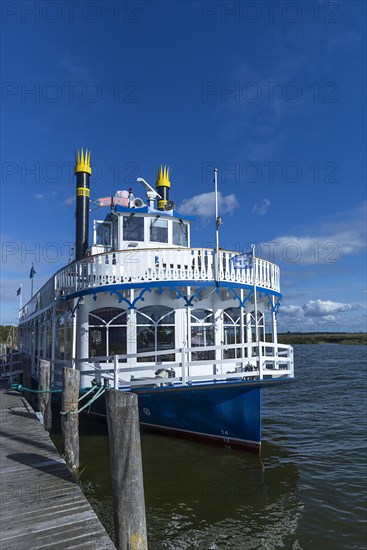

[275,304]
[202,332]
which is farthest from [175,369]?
[275,304]

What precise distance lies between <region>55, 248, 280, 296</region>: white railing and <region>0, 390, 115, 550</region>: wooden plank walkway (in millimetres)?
4572

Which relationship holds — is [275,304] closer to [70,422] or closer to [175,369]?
[175,369]

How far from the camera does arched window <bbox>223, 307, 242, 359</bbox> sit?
1302 centimetres

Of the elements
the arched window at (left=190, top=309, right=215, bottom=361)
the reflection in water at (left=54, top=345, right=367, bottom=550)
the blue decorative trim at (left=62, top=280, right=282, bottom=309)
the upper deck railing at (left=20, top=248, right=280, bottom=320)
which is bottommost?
the reflection in water at (left=54, top=345, right=367, bottom=550)

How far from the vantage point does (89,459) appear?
10.3 metres

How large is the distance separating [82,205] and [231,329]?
746 centimetres

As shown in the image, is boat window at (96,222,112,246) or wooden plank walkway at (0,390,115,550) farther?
boat window at (96,222,112,246)

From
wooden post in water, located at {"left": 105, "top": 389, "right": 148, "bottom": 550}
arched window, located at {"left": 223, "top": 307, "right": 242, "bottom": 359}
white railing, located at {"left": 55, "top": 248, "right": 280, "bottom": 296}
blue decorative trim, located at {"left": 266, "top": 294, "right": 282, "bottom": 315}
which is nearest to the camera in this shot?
wooden post in water, located at {"left": 105, "top": 389, "right": 148, "bottom": 550}

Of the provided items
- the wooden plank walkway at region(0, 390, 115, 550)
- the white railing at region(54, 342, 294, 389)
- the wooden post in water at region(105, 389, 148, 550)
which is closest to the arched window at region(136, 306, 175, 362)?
the white railing at region(54, 342, 294, 389)

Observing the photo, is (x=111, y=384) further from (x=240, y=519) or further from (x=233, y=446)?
(x=240, y=519)

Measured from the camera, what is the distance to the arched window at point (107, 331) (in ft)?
39.6

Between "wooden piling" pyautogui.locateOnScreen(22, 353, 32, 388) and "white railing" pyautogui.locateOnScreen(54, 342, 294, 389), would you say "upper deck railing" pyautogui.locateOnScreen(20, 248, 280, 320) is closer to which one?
"white railing" pyautogui.locateOnScreen(54, 342, 294, 389)

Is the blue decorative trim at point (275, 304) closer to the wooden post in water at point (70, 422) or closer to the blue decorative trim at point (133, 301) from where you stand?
the blue decorative trim at point (133, 301)

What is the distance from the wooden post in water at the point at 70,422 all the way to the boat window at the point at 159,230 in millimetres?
5904
